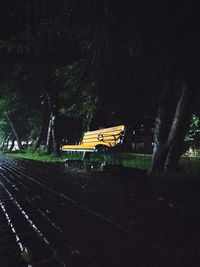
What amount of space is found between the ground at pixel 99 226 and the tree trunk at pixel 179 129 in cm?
201

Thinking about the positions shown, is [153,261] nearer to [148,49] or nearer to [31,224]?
[31,224]

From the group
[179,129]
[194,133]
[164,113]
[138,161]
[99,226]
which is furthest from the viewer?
[194,133]

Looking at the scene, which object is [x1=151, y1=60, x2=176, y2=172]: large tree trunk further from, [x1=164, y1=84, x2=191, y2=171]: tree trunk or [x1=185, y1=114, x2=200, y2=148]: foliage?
[x1=185, y1=114, x2=200, y2=148]: foliage

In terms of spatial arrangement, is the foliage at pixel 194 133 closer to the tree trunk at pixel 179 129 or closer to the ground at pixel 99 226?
the tree trunk at pixel 179 129

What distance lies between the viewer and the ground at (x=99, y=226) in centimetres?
179

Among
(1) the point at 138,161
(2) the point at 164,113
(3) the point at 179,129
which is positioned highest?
(2) the point at 164,113

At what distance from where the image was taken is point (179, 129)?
6473 millimetres

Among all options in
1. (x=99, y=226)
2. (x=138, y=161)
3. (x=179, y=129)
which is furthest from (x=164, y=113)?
(x=99, y=226)

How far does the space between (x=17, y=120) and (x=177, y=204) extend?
3077 cm

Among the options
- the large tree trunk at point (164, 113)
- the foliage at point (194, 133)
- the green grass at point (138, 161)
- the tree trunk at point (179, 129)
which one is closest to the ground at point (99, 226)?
the tree trunk at point (179, 129)

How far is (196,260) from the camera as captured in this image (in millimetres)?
1753

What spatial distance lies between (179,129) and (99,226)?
4485 mm

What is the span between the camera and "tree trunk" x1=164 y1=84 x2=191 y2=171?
643 centimetres

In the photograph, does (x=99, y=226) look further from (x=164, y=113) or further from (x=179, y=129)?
(x=164, y=113)
